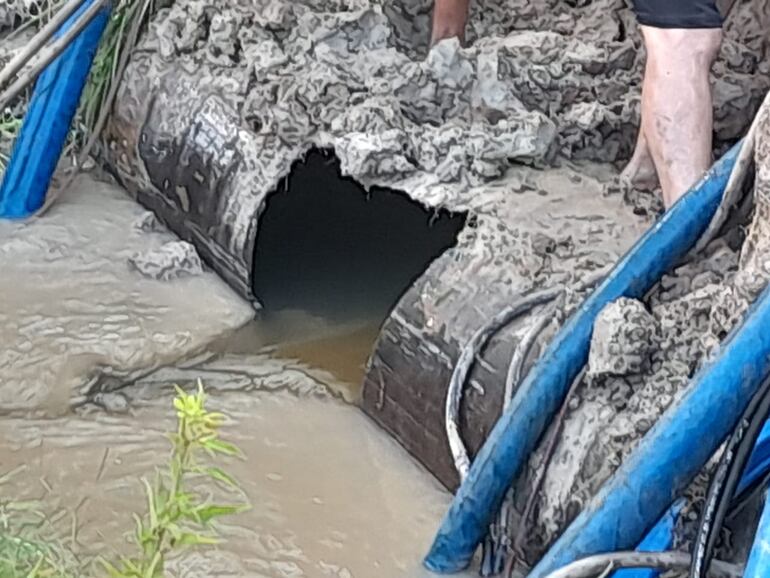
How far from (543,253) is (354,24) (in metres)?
1.17

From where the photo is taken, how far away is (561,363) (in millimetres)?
2254

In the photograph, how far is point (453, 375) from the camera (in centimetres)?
256

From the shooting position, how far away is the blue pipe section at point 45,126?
3.79 m

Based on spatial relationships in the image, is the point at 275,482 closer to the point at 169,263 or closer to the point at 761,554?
the point at 169,263

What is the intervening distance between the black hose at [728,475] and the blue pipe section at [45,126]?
2.49 metres

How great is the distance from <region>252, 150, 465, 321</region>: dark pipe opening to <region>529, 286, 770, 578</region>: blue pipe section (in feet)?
5.00

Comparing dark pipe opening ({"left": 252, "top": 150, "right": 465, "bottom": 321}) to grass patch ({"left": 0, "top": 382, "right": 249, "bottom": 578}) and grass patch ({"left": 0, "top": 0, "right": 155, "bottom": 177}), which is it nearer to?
grass patch ({"left": 0, "top": 0, "right": 155, "bottom": 177})

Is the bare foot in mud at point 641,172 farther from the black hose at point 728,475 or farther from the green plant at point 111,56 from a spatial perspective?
the green plant at point 111,56

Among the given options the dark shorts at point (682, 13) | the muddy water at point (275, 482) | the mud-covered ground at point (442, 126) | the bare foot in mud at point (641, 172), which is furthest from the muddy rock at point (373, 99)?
the muddy water at point (275, 482)

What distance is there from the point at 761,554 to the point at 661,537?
0.40 metres

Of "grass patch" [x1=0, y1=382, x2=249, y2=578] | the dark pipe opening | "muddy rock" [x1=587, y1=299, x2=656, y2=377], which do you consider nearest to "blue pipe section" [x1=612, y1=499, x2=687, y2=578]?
"muddy rock" [x1=587, y1=299, x2=656, y2=377]

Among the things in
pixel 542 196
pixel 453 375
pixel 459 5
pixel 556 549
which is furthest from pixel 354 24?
pixel 556 549

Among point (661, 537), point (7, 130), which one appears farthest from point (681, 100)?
point (7, 130)

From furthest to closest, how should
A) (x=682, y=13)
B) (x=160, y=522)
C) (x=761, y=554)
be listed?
(x=682, y=13)
(x=761, y=554)
(x=160, y=522)
